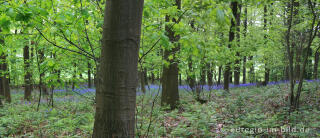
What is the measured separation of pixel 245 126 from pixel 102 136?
3192 mm

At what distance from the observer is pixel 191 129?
393 cm

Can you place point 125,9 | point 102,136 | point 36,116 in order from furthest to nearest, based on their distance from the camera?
point 36,116 < point 102,136 < point 125,9

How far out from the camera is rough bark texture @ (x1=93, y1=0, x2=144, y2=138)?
1.53 m

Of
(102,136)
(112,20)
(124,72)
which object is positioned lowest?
(102,136)

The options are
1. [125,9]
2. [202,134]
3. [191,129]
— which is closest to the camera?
[125,9]

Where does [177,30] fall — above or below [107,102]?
above

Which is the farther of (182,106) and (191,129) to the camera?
(182,106)

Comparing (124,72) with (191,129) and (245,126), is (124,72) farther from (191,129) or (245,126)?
(245,126)

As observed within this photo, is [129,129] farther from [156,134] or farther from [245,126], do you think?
[245,126]

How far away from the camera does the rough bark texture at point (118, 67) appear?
60.1 inches

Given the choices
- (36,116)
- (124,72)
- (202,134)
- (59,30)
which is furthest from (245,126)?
(36,116)

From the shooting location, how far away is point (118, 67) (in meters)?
1.55

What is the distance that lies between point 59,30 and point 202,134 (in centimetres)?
314

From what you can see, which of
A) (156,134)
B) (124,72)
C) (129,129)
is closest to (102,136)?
(129,129)
